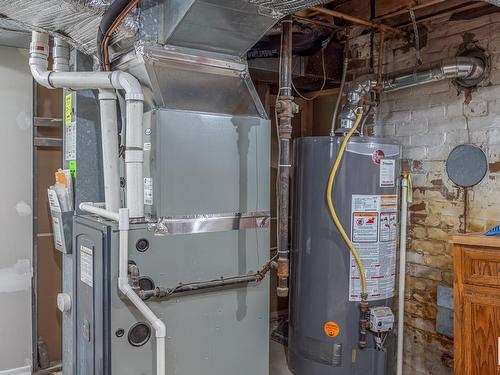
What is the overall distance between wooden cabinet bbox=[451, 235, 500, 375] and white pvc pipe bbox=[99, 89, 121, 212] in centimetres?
152

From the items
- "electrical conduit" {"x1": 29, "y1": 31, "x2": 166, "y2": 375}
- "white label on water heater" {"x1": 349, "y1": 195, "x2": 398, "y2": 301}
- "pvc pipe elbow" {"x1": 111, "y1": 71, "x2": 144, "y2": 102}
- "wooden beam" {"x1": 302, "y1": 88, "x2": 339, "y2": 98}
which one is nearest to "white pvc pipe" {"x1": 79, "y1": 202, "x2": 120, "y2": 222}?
"electrical conduit" {"x1": 29, "y1": 31, "x2": 166, "y2": 375}

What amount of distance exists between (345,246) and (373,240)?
0.51ft

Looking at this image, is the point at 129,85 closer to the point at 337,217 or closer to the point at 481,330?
the point at 337,217

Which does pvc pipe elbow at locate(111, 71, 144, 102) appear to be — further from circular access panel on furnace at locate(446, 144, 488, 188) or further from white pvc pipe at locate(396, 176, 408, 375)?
circular access panel on furnace at locate(446, 144, 488, 188)

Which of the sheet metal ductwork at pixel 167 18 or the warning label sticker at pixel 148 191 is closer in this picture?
the sheet metal ductwork at pixel 167 18

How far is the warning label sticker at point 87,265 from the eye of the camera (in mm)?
1756

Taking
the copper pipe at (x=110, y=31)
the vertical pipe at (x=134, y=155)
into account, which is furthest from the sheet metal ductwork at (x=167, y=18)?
the vertical pipe at (x=134, y=155)

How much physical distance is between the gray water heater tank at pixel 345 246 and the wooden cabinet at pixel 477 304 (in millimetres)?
441

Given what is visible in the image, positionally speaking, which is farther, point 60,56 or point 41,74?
point 60,56

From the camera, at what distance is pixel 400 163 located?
2.43m

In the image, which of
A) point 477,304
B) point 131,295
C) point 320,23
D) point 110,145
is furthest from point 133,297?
point 320,23

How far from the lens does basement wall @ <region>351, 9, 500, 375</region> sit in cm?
221

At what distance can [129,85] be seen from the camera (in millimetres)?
1662

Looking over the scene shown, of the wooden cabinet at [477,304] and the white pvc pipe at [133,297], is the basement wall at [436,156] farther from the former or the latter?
the white pvc pipe at [133,297]
